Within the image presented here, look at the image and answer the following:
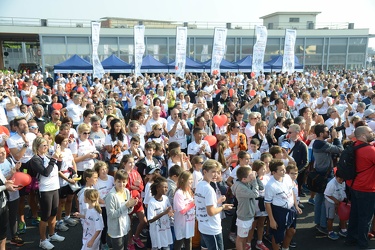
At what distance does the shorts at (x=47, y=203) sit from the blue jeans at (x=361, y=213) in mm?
4264

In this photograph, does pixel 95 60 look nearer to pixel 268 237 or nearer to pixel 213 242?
pixel 268 237

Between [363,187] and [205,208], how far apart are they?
7.61ft

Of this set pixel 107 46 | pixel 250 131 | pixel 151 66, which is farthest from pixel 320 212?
pixel 107 46

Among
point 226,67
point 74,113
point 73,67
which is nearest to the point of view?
point 74,113

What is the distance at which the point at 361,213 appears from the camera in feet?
15.0

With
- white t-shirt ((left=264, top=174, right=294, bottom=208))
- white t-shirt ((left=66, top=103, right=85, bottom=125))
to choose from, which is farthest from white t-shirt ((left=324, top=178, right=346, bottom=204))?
white t-shirt ((left=66, top=103, right=85, bottom=125))

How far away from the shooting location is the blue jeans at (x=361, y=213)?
4551 mm

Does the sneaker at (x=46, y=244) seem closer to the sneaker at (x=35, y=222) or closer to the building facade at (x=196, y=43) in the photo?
the sneaker at (x=35, y=222)

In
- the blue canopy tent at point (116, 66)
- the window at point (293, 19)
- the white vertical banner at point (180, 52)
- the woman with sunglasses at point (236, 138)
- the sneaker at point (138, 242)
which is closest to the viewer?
the sneaker at point (138, 242)

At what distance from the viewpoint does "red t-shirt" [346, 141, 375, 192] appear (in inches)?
174

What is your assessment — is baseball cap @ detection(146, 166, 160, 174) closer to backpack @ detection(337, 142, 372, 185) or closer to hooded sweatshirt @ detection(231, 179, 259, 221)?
hooded sweatshirt @ detection(231, 179, 259, 221)

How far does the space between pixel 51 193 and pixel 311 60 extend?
34.1 m

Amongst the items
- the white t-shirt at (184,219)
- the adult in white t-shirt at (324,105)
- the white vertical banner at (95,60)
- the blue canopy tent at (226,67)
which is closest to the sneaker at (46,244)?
the white t-shirt at (184,219)

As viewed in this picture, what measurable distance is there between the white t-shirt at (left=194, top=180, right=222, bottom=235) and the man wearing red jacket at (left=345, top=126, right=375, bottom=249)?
214 cm
